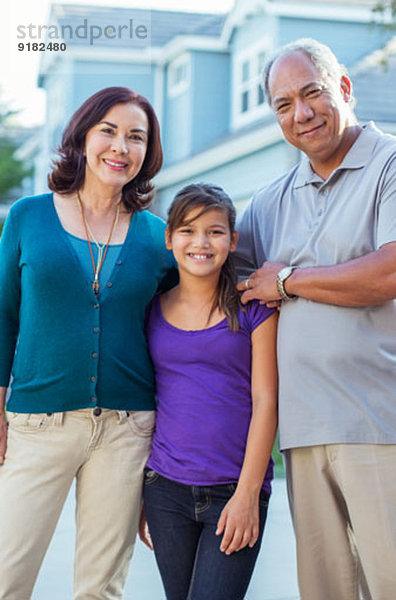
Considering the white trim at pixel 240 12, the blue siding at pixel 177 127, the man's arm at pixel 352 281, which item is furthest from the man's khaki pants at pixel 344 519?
the blue siding at pixel 177 127

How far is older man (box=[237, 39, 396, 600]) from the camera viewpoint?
2.56 meters

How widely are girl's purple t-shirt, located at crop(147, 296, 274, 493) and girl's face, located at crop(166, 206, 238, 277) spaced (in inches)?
7.5

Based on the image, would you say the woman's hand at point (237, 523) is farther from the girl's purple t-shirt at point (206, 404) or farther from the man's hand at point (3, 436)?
the man's hand at point (3, 436)

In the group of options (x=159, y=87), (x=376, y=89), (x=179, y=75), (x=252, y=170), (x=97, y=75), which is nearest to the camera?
(x=376, y=89)

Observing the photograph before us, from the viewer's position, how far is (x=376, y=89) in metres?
11.2

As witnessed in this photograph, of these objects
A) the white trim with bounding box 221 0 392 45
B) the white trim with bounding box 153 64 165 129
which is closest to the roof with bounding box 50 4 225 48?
the white trim with bounding box 153 64 165 129

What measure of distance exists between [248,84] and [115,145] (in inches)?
484

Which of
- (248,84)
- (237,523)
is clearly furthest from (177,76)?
(237,523)

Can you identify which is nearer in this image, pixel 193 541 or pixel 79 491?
pixel 193 541

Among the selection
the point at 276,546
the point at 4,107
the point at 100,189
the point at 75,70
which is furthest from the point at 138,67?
the point at 100,189

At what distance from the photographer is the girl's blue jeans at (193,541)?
257 centimetres

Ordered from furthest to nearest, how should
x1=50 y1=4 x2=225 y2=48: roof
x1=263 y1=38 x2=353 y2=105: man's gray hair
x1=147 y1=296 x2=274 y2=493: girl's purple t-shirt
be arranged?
x1=50 y1=4 x2=225 y2=48: roof
x1=263 y1=38 x2=353 y2=105: man's gray hair
x1=147 y1=296 x2=274 y2=493: girl's purple t-shirt

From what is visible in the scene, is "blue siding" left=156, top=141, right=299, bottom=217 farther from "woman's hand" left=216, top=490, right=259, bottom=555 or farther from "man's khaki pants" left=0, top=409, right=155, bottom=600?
"woman's hand" left=216, top=490, right=259, bottom=555

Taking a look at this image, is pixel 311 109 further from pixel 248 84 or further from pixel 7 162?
pixel 7 162
